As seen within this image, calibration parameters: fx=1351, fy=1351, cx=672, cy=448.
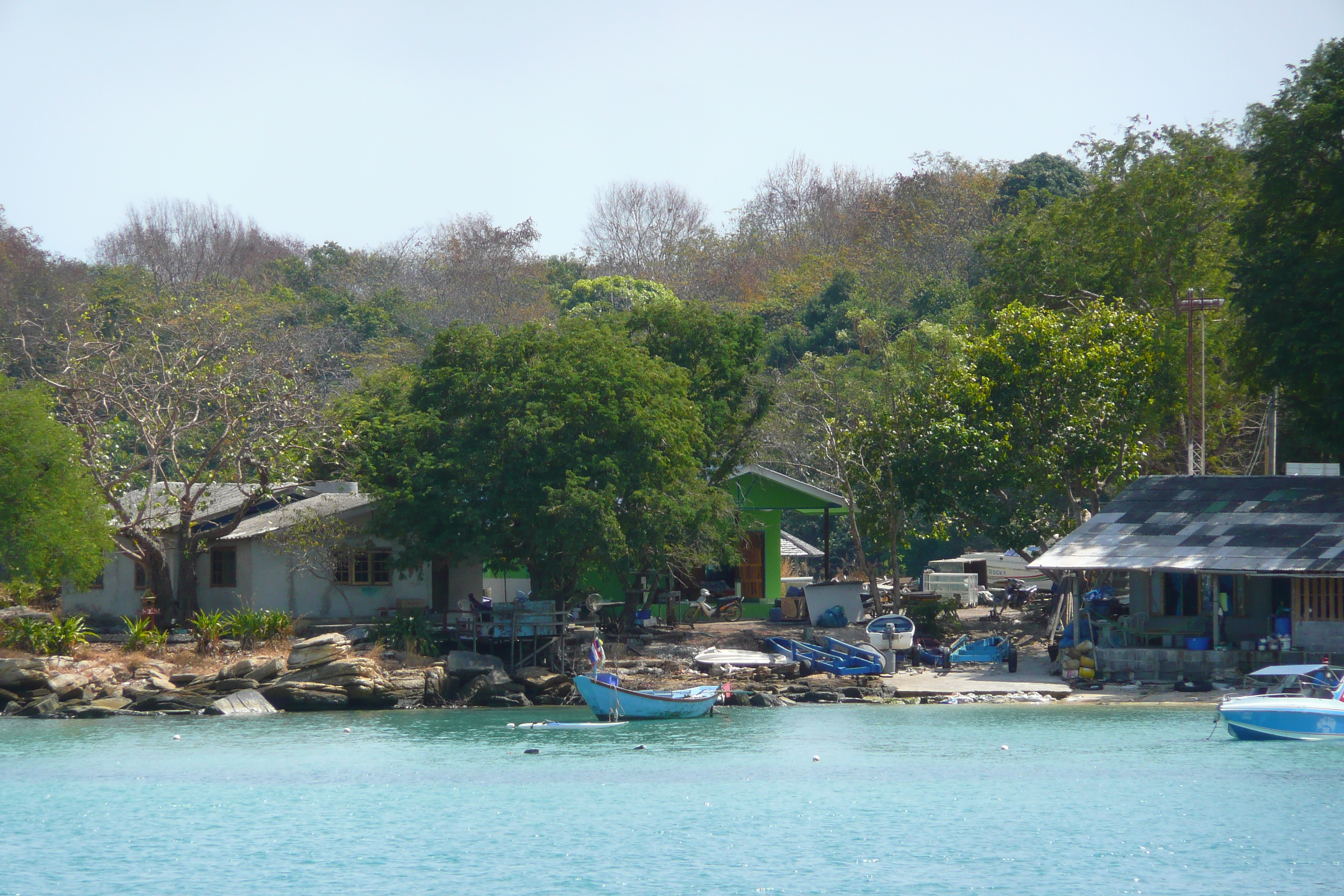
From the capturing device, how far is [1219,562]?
30312 millimetres

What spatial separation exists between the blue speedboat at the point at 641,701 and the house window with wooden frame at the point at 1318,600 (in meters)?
13.2

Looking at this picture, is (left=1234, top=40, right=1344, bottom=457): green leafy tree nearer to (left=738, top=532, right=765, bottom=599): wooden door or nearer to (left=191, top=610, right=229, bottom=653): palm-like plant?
(left=738, top=532, right=765, bottom=599): wooden door

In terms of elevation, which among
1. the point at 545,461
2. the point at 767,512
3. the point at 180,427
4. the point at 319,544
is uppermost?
the point at 180,427

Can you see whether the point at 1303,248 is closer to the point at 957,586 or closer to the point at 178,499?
the point at 957,586

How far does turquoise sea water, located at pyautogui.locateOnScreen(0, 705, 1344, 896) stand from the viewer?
18.5m

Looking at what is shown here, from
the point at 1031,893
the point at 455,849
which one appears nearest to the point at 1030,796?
the point at 1031,893

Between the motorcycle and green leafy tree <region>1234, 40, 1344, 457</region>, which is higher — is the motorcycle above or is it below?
below

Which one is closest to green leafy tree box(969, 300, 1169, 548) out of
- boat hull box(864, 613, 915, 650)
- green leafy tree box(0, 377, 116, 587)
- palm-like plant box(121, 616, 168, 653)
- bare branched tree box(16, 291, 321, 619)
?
boat hull box(864, 613, 915, 650)

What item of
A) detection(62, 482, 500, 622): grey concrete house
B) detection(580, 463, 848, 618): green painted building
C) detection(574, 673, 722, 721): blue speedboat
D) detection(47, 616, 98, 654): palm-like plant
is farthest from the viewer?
detection(580, 463, 848, 618): green painted building

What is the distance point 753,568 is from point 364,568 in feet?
42.3

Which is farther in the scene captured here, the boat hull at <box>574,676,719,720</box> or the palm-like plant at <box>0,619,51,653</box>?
the palm-like plant at <box>0,619,51,653</box>

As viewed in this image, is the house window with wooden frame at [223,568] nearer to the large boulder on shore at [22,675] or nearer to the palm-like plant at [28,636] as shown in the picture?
the palm-like plant at [28,636]

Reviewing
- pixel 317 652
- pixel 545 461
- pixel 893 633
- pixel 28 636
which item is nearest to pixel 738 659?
pixel 893 633

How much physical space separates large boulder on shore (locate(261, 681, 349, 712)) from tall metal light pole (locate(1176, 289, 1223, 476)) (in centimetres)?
2263
